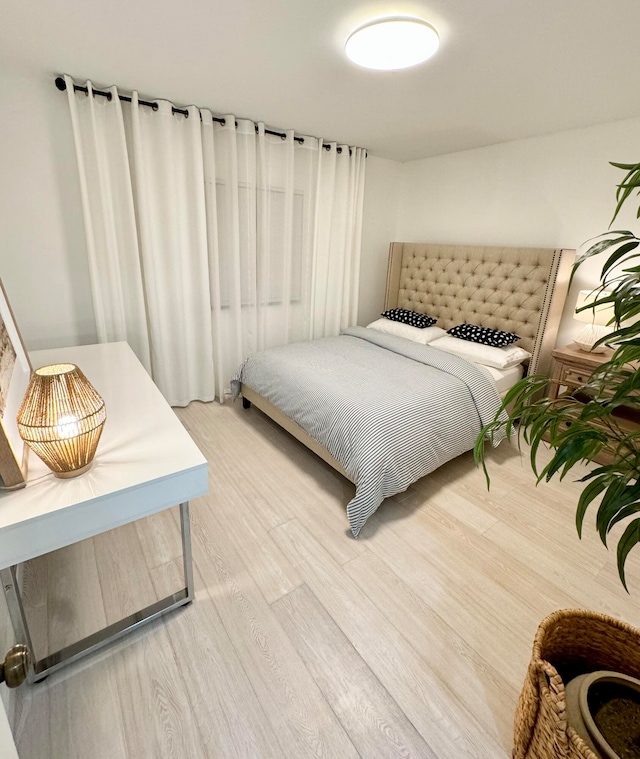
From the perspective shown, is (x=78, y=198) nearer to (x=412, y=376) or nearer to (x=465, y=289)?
(x=412, y=376)

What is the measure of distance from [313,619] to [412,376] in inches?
57.4

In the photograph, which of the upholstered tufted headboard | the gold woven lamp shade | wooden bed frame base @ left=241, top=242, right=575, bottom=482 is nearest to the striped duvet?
wooden bed frame base @ left=241, top=242, right=575, bottom=482

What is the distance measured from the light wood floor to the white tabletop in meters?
0.60

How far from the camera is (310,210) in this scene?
3289mm

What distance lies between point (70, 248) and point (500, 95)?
275 cm

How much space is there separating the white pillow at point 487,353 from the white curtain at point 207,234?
1.22 m

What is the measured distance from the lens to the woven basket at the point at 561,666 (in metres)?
0.85

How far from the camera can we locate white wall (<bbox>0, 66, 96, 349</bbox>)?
2158mm

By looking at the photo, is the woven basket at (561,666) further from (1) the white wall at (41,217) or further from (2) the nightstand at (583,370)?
(1) the white wall at (41,217)

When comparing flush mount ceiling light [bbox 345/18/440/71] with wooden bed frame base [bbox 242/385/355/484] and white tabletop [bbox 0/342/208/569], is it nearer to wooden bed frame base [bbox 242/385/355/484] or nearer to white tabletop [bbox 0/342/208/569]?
white tabletop [bbox 0/342/208/569]

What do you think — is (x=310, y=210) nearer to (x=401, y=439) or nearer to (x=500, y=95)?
(x=500, y=95)

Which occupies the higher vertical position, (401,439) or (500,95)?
(500,95)

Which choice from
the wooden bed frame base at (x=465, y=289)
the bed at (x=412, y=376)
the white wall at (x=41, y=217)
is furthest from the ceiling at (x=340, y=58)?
the bed at (x=412, y=376)

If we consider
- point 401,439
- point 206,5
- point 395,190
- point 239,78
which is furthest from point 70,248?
point 395,190
